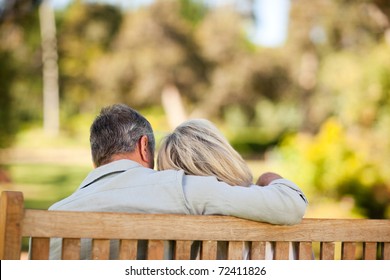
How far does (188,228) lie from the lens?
185 centimetres

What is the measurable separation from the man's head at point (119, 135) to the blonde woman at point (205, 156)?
75 mm

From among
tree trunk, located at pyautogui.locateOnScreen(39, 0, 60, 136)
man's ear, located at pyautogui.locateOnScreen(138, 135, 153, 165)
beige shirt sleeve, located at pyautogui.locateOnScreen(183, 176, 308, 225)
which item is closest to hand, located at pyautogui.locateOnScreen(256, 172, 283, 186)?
beige shirt sleeve, located at pyautogui.locateOnScreen(183, 176, 308, 225)

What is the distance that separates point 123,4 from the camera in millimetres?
34875

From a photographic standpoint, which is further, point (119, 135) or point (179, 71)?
point (179, 71)

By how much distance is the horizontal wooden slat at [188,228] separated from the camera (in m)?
1.73

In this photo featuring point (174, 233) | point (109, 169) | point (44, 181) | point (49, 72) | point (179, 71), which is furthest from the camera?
point (179, 71)

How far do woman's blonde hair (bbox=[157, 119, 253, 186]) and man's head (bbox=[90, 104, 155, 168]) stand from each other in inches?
2.9

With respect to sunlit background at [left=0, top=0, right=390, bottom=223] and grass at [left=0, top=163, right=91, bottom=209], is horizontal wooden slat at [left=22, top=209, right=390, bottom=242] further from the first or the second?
sunlit background at [left=0, top=0, right=390, bottom=223]

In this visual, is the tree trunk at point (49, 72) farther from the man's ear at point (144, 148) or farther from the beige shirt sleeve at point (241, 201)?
the beige shirt sleeve at point (241, 201)

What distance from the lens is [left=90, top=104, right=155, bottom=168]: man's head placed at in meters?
2.12

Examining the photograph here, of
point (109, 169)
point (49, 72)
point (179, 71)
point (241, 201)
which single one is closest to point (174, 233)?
point (241, 201)

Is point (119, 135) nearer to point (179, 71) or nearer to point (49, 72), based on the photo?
point (179, 71)

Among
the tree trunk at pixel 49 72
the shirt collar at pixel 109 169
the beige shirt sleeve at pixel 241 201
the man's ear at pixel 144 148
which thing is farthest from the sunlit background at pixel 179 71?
the beige shirt sleeve at pixel 241 201

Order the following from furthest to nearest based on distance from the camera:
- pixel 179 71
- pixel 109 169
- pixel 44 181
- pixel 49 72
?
pixel 179 71
pixel 49 72
pixel 44 181
pixel 109 169
